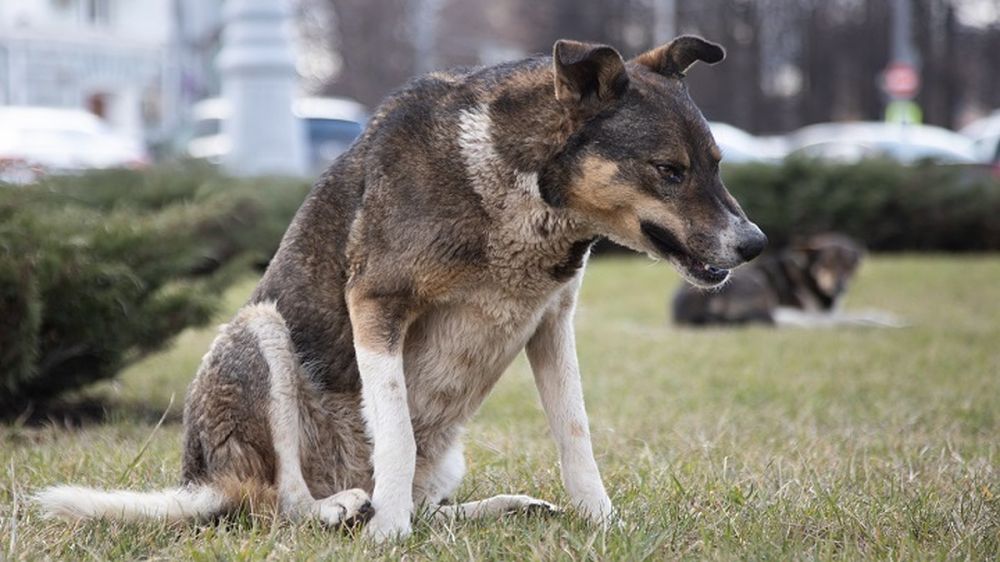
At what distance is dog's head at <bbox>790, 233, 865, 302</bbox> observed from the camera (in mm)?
12992

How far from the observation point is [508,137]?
430cm

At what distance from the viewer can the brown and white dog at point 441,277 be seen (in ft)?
13.7

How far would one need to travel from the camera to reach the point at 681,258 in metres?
4.19

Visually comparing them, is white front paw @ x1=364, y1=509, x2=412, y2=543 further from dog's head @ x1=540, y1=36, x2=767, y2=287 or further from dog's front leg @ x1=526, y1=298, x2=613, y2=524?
dog's head @ x1=540, y1=36, x2=767, y2=287

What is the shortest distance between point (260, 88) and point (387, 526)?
11530 millimetres

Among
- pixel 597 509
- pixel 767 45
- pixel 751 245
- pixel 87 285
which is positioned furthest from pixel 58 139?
pixel 767 45

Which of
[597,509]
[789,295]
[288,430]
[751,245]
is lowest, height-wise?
[789,295]

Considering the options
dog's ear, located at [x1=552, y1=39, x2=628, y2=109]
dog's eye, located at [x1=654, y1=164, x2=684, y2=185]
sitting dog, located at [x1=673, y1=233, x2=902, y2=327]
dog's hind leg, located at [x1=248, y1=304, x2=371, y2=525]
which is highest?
dog's ear, located at [x1=552, y1=39, x2=628, y2=109]

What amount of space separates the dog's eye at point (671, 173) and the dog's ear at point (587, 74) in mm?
278

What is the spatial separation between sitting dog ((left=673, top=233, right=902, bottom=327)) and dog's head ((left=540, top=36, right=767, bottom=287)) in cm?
794

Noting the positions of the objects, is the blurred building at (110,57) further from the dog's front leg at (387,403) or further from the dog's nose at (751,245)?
the dog's nose at (751,245)

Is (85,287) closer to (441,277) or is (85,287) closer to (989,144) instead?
(441,277)

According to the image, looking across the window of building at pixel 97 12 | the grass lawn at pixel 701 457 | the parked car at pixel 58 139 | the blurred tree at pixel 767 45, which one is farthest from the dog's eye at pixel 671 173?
the window of building at pixel 97 12

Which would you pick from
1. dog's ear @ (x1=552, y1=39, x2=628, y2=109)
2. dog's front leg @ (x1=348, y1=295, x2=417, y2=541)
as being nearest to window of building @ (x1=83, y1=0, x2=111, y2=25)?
dog's front leg @ (x1=348, y1=295, x2=417, y2=541)
